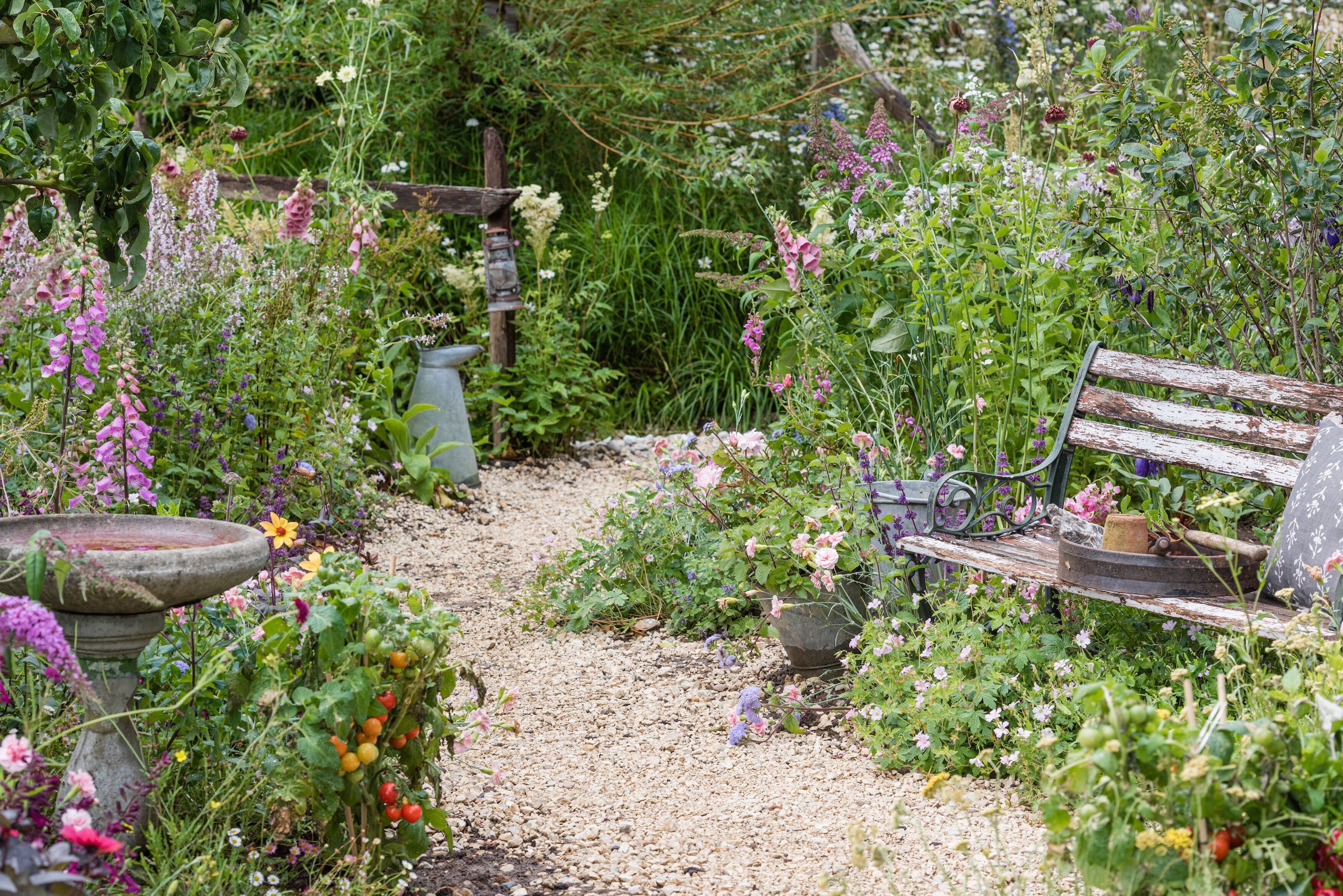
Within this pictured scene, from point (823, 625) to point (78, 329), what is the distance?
83.4 inches

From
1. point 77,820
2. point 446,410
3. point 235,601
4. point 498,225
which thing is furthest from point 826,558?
point 498,225

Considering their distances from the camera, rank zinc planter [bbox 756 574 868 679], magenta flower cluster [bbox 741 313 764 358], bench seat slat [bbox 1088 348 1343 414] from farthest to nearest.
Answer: magenta flower cluster [bbox 741 313 764 358] < zinc planter [bbox 756 574 868 679] < bench seat slat [bbox 1088 348 1343 414]

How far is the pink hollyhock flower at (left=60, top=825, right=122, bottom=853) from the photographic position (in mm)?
1541

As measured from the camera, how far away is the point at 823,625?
3.42 meters

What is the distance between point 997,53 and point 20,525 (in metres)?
8.39

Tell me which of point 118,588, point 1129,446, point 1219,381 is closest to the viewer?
point 118,588

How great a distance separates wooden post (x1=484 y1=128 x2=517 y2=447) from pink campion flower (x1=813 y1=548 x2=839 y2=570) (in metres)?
3.61

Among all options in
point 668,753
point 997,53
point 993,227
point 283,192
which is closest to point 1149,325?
point 993,227

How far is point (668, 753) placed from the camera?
3.20 metres

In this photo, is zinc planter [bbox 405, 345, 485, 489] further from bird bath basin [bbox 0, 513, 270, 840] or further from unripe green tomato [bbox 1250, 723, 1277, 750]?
unripe green tomato [bbox 1250, 723, 1277, 750]

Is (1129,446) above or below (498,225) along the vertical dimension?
below

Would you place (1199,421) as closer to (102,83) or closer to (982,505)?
(982,505)

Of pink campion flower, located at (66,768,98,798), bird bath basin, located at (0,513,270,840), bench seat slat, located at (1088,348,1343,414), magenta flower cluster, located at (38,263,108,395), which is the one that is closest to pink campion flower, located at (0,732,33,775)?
pink campion flower, located at (66,768,98,798)

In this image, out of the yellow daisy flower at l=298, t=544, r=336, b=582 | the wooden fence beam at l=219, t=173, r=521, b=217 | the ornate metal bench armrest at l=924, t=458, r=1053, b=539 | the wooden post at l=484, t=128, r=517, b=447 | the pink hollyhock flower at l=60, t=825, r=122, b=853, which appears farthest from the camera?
the wooden post at l=484, t=128, r=517, b=447
